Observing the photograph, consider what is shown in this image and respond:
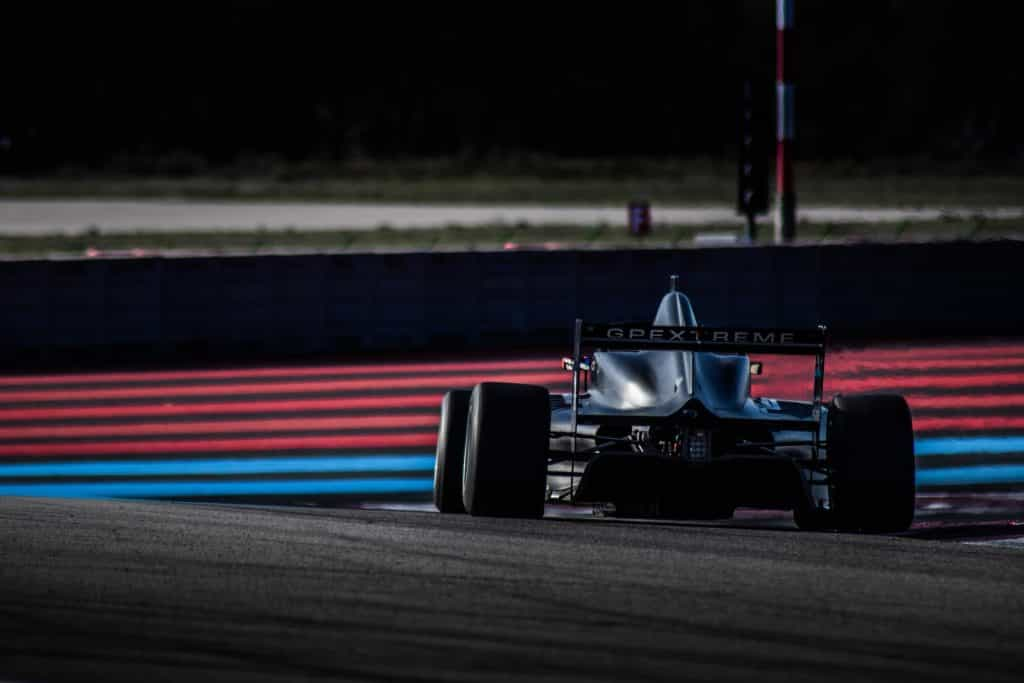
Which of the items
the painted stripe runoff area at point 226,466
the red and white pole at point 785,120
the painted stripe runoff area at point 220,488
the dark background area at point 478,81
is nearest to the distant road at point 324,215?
the red and white pole at point 785,120

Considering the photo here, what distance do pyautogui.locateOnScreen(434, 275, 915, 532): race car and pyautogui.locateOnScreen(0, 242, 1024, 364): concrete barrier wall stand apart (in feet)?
30.5

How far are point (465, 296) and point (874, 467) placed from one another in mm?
10229

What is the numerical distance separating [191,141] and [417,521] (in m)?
60.1

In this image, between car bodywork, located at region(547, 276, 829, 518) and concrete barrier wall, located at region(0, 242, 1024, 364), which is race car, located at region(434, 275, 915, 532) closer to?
car bodywork, located at region(547, 276, 829, 518)

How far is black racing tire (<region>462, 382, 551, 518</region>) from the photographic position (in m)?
8.69

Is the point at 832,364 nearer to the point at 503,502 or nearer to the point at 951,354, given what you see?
the point at 951,354

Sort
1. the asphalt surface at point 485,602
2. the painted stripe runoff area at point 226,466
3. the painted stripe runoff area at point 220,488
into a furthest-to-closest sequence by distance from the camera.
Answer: the painted stripe runoff area at point 226,466, the painted stripe runoff area at point 220,488, the asphalt surface at point 485,602

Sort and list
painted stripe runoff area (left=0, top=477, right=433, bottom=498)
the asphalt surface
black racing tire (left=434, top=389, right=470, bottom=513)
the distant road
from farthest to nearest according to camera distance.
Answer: the distant road, painted stripe runoff area (left=0, top=477, right=433, bottom=498), black racing tire (left=434, top=389, right=470, bottom=513), the asphalt surface

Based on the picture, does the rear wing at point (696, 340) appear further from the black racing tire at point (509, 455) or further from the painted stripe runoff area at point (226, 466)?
the painted stripe runoff area at point (226, 466)

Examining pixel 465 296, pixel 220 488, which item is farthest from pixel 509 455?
pixel 465 296

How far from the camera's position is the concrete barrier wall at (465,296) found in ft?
59.5

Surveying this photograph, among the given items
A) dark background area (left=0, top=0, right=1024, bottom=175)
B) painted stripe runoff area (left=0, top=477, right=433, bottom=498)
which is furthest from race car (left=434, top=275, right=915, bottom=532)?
dark background area (left=0, top=0, right=1024, bottom=175)

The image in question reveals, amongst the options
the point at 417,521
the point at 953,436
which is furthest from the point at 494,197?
the point at 417,521

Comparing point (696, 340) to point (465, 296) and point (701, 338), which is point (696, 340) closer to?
point (701, 338)
